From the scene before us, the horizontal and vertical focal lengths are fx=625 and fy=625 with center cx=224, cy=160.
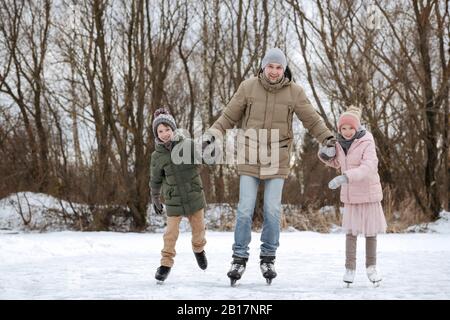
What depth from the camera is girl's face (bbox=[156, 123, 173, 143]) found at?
16.2ft

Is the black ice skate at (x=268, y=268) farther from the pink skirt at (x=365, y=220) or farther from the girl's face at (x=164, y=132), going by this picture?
the girl's face at (x=164, y=132)

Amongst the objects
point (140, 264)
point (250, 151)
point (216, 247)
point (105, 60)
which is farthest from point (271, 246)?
point (105, 60)

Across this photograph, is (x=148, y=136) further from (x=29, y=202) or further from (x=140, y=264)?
(x=140, y=264)

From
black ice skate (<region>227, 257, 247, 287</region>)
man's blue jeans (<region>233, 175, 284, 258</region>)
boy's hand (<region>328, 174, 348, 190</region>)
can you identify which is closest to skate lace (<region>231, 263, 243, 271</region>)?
black ice skate (<region>227, 257, 247, 287</region>)

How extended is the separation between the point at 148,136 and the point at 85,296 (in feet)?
28.0

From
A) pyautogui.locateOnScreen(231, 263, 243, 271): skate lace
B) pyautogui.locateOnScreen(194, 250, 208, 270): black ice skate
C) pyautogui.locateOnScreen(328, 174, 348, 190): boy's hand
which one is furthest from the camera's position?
pyautogui.locateOnScreen(194, 250, 208, 270): black ice skate

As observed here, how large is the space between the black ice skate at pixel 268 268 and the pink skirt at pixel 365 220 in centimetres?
61

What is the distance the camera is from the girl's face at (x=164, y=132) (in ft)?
16.2

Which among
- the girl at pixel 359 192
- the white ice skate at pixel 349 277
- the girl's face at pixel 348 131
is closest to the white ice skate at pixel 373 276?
the girl at pixel 359 192

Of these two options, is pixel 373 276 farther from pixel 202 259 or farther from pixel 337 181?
pixel 202 259

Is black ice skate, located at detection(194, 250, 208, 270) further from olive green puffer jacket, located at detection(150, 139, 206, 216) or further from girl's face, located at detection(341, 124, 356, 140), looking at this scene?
girl's face, located at detection(341, 124, 356, 140)

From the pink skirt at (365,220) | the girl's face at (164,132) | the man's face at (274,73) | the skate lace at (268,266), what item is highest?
the man's face at (274,73)

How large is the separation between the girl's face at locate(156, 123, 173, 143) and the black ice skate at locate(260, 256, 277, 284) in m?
1.19

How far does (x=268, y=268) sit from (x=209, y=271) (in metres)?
1.06
